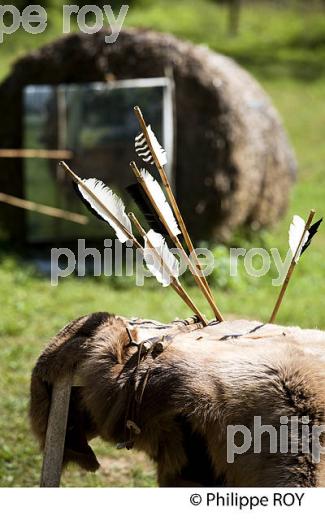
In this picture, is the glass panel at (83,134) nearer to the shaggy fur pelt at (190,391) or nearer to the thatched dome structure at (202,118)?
the thatched dome structure at (202,118)

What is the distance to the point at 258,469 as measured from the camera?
305cm

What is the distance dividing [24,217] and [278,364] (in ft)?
23.4

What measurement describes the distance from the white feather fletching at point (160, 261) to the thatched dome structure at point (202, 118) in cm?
577

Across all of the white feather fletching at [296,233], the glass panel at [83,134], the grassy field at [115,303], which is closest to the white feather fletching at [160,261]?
the white feather fletching at [296,233]

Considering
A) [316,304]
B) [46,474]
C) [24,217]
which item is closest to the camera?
[46,474]

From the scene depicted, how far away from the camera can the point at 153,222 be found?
3.61 m

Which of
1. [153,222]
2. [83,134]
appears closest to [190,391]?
[153,222]

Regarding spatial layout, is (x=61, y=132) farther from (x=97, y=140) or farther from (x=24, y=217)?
Result: (x=24, y=217)

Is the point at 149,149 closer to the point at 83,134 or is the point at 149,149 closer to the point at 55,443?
the point at 55,443

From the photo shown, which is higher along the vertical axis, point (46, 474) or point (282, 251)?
point (282, 251)

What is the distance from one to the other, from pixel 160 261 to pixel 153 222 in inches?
8.2

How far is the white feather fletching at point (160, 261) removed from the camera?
11.3 feet

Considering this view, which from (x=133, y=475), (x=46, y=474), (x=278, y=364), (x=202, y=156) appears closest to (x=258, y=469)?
(x=278, y=364)
